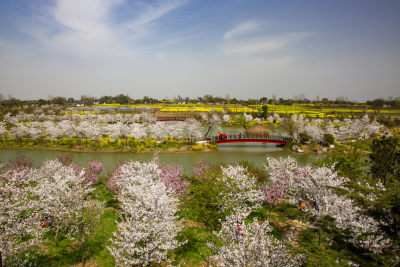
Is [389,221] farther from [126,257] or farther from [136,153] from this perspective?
[136,153]

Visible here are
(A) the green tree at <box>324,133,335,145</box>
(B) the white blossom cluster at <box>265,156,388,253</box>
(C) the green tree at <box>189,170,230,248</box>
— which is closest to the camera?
Result: (B) the white blossom cluster at <box>265,156,388,253</box>

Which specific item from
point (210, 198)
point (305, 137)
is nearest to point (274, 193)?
point (210, 198)

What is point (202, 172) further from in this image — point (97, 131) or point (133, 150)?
point (97, 131)

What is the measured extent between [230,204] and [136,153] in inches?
946

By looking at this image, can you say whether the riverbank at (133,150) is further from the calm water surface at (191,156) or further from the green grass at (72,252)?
the green grass at (72,252)

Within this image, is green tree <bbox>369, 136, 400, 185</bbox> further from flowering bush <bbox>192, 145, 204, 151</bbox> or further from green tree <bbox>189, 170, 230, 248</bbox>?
flowering bush <bbox>192, 145, 204, 151</bbox>

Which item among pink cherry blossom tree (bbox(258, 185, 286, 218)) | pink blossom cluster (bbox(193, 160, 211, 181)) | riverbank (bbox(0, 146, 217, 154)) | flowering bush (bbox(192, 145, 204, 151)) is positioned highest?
pink blossom cluster (bbox(193, 160, 211, 181))

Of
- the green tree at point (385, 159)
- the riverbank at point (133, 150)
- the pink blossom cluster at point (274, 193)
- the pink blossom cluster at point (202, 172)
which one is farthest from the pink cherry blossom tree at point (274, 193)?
the riverbank at point (133, 150)

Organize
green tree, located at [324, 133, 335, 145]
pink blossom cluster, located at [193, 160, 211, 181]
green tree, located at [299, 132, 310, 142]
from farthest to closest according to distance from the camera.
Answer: green tree, located at [299, 132, 310, 142], green tree, located at [324, 133, 335, 145], pink blossom cluster, located at [193, 160, 211, 181]

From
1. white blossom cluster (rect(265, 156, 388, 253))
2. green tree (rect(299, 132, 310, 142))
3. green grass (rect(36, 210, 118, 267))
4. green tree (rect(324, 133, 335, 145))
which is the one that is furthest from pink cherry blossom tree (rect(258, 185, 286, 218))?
green tree (rect(324, 133, 335, 145))

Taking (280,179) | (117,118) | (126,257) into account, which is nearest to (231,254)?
(126,257)

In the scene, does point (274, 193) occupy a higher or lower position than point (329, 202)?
lower

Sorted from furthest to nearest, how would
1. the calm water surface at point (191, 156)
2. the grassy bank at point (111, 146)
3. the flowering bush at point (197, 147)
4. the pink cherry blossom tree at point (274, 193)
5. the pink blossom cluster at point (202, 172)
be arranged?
the flowering bush at point (197, 147) → the grassy bank at point (111, 146) → the calm water surface at point (191, 156) → the pink cherry blossom tree at point (274, 193) → the pink blossom cluster at point (202, 172)

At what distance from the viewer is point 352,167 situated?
14.0 meters
